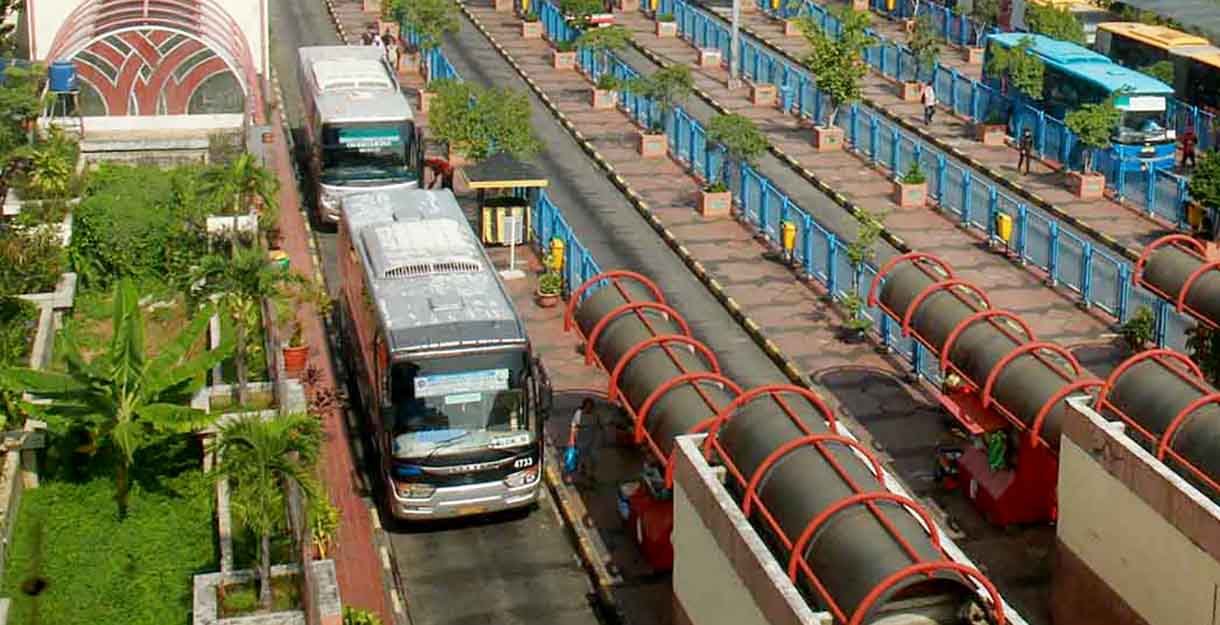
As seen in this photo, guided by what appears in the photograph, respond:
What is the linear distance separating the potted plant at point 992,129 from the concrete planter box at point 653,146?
384 inches

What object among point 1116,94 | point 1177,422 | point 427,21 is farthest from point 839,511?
point 427,21

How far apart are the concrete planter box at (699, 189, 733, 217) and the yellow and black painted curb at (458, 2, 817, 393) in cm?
139

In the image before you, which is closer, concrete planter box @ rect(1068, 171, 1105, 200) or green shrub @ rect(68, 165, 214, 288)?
green shrub @ rect(68, 165, 214, 288)

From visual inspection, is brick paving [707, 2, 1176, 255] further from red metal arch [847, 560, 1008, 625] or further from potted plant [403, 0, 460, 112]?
red metal arch [847, 560, 1008, 625]

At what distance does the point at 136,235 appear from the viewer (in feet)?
141

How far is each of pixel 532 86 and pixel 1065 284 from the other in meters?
26.2

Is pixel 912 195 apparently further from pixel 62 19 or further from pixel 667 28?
pixel 62 19

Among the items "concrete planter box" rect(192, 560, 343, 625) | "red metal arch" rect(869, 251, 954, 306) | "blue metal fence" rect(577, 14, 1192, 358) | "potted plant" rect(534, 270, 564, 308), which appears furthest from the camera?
"potted plant" rect(534, 270, 564, 308)

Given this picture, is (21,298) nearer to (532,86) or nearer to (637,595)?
(637,595)

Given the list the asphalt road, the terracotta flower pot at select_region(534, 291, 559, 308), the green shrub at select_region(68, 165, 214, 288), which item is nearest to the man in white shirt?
the terracotta flower pot at select_region(534, 291, 559, 308)

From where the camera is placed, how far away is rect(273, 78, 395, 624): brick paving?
3056 cm

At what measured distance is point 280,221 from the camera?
49125 mm

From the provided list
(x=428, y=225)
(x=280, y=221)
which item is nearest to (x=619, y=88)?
(x=280, y=221)

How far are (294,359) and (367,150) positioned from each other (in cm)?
936
